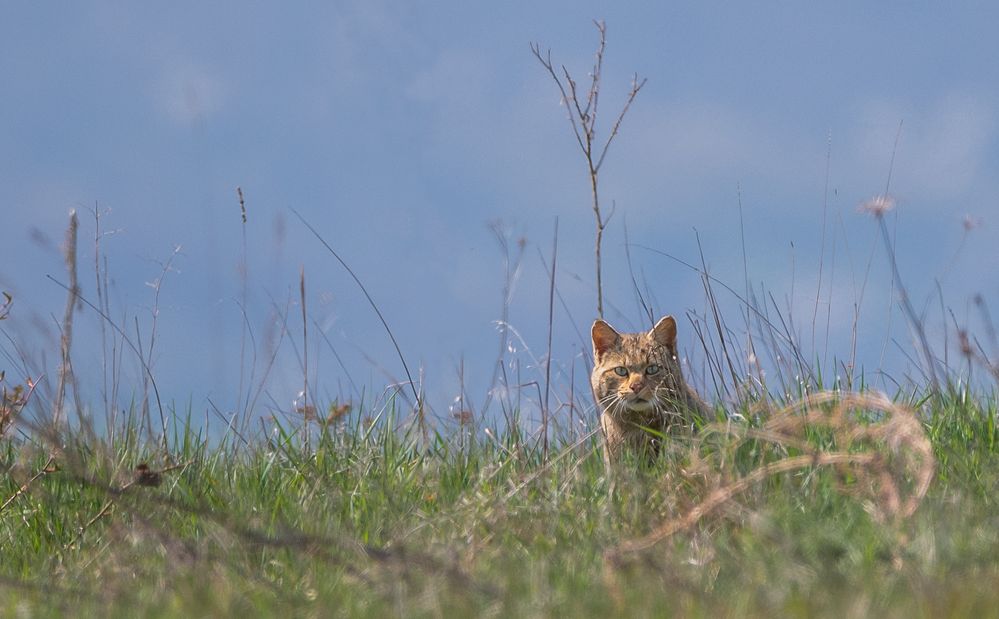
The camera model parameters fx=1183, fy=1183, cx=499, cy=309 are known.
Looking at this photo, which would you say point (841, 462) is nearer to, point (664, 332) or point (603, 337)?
point (664, 332)

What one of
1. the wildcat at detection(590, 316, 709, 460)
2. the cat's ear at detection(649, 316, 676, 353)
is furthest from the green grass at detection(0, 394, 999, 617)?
the cat's ear at detection(649, 316, 676, 353)

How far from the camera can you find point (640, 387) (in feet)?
17.5

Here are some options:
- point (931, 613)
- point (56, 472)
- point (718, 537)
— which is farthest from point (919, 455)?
point (56, 472)

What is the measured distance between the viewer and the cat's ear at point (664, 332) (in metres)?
5.51

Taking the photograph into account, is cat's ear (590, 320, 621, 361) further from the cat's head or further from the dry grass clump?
the dry grass clump

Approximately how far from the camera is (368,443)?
5.58 meters

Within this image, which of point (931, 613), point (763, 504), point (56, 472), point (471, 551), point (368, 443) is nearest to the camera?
point (931, 613)

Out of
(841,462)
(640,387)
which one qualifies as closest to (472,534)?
(841,462)

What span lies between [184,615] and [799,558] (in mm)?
1571

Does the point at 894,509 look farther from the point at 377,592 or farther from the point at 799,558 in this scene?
the point at 377,592

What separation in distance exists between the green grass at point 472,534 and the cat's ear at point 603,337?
2.18 feet

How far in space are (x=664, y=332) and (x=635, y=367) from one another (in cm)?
23

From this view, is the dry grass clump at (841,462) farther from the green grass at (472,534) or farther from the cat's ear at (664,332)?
the cat's ear at (664,332)

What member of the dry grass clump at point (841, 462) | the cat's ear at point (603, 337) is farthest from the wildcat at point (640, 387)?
the dry grass clump at point (841, 462)
